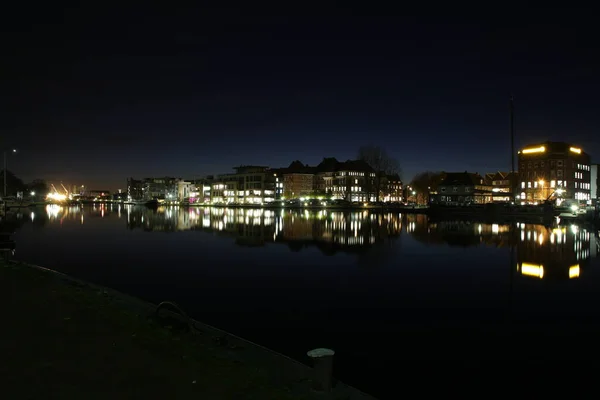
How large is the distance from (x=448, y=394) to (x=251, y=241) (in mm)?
27516

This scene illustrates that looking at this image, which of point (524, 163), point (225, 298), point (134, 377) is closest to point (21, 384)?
point (134, 377)

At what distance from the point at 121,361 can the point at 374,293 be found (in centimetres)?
1032

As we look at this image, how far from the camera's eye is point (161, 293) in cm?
1514

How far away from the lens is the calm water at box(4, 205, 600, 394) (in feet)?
32.5

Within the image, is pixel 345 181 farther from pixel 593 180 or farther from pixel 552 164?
pixel 593 180

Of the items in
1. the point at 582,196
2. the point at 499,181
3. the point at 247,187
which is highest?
the point at 499,181

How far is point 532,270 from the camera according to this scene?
20.7 metres

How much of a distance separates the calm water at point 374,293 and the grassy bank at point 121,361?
220 cm

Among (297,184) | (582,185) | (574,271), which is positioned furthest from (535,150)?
(574,271)

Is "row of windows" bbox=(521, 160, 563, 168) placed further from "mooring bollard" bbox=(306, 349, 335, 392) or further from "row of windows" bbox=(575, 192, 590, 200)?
"mooring bollard" bbox=(306, 349, 335, 392)

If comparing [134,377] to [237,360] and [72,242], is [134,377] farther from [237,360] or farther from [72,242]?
[72,242]

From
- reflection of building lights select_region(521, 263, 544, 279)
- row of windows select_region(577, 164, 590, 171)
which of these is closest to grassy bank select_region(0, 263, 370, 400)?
reflection of building lights select_region(521, 263, 544, 279)

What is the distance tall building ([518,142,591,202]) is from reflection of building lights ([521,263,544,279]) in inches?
4383

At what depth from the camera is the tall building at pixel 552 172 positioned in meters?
121
